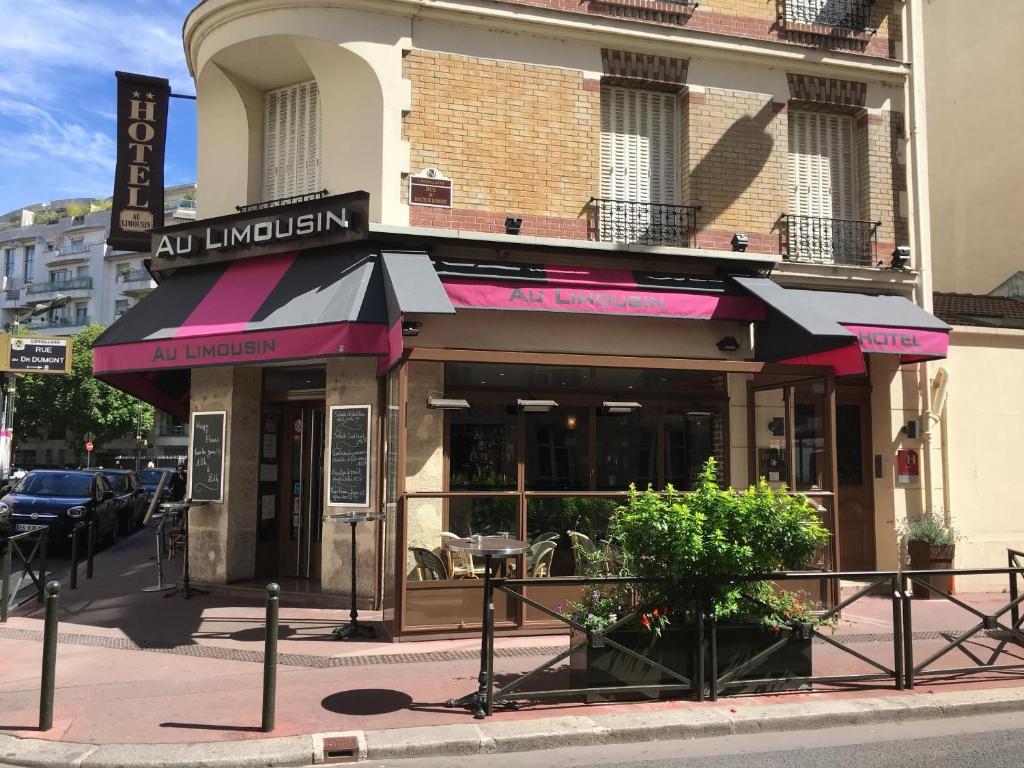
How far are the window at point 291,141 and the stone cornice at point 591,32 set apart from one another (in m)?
1.16

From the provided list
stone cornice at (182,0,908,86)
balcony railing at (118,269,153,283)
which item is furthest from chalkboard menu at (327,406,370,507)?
balcony railing at (118,269,153,283)

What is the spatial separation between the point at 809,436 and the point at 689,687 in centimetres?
573

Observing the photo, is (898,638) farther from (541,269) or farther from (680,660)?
(541,269)

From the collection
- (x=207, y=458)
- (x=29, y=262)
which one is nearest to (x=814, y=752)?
(x=207, y=458)

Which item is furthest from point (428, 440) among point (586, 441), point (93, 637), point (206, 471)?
point (93, 637)

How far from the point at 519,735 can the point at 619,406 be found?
552cm

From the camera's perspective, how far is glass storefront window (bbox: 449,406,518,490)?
33.0ft

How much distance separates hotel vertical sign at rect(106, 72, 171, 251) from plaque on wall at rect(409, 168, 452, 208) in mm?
4132

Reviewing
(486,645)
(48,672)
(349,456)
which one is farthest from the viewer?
(349,456)

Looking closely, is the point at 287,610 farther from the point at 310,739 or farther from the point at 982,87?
the point at 982,87

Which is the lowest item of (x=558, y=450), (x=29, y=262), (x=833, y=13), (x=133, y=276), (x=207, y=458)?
(x=207, y=458)

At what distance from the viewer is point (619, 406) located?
10.4 meters

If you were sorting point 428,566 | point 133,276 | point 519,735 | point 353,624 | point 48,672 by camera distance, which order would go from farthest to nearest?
point 133,276 → point 428,566 → point 353,624 → point 48,672 → point 519,735

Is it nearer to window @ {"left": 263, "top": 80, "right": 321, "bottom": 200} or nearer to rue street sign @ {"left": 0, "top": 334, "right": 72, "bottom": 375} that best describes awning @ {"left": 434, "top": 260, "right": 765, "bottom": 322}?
window @ {"left": 263, "top": 80, "right": 321, "bottom": 200}
